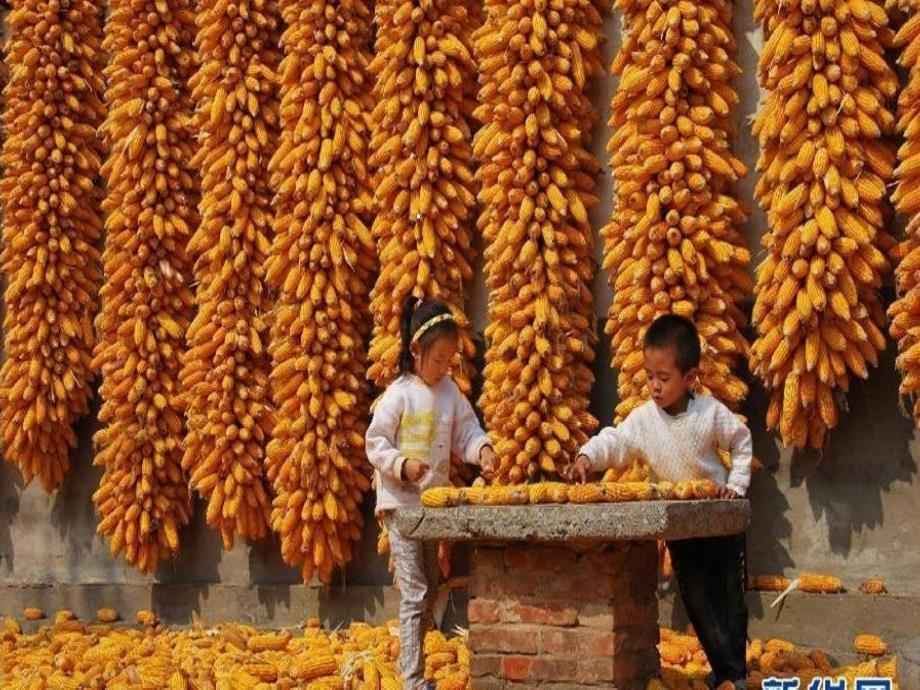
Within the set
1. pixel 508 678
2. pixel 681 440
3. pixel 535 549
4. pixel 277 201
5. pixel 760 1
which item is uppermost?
pixel 760 1

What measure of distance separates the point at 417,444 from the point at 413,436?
0.03 m

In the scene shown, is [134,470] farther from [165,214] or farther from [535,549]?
[535,549]

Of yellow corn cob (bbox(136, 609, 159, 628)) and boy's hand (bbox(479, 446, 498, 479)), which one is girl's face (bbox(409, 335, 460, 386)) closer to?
boy's hand (bbox(479, 446, 498, 479))

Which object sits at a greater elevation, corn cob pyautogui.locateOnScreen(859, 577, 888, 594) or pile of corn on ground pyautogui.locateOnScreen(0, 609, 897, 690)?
corn cob pyautogui.locateOnScreen(859, 577, 888, 594)

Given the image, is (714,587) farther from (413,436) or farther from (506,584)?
(413,436)

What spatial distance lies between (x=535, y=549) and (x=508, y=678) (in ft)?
1.46

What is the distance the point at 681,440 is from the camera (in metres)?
5.23

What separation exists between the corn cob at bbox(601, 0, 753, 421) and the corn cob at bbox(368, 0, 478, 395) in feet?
2.69

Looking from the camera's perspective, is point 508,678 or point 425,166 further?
point 425,166

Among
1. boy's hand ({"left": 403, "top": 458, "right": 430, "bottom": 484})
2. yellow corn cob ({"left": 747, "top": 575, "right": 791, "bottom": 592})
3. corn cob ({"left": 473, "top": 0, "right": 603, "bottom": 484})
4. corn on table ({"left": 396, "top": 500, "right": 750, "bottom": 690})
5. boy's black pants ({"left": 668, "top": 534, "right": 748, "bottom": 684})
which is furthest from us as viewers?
corn cob ({"left": 473, "top": 0, "right": 603, "bottom": 484})

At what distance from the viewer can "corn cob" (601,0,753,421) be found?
6320 mm

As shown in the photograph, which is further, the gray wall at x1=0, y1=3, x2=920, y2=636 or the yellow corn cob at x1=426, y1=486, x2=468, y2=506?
the gray wall at x1=0, y1=3, x2=920, y2=636

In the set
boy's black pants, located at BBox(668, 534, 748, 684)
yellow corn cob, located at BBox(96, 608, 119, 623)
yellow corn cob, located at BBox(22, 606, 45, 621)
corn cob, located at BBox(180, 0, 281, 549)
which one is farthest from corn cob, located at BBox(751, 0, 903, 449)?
yellow corn cob, located at BBox(22, 606, 45, 621)

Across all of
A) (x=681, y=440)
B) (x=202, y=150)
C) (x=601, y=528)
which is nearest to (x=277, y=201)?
(x=202, y=150)
